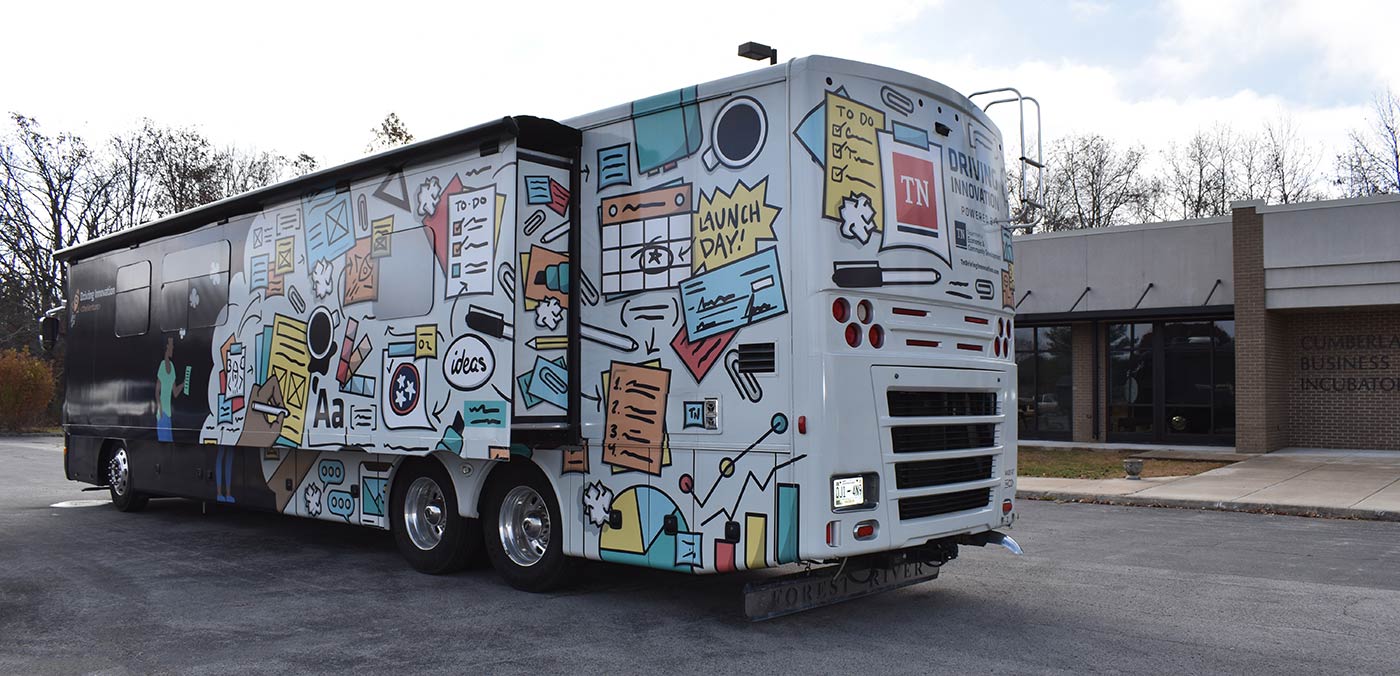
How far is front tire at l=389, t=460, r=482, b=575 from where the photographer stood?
7.81m

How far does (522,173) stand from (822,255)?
221 cm

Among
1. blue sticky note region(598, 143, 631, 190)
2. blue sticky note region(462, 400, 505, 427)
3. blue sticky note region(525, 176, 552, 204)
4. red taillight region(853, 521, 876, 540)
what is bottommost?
red taillight region(853, 521, 876, 540)

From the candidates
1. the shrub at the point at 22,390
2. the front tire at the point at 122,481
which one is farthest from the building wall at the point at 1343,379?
the shrub at the point at 22,390

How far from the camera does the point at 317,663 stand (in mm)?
5598

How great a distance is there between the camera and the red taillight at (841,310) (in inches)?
231

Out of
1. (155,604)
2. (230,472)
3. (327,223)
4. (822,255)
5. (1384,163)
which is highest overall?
(1384,163)

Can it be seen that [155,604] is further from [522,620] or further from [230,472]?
[230,472]

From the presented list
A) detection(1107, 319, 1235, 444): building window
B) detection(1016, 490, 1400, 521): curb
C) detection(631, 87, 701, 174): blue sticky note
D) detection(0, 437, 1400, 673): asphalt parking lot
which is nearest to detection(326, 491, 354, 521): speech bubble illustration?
detection(0, 437, 1400, 673): asphalt parking lot

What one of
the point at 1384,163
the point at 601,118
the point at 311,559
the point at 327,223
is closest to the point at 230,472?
the point at 311,559

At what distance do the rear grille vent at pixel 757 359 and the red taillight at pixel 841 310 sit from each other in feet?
1.28

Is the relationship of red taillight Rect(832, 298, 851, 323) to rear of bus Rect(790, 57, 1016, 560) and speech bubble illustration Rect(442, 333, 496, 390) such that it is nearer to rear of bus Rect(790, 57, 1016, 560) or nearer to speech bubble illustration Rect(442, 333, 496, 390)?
rear of bus Rect(790, 57, 1016, 560)

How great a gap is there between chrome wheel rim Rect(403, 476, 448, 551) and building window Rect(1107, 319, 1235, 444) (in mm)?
19772

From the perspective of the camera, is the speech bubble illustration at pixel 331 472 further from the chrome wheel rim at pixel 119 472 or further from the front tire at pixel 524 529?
the chrome wheel rim at pixel 119 472

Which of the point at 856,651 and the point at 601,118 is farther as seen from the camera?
the point at 601,118
